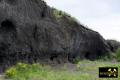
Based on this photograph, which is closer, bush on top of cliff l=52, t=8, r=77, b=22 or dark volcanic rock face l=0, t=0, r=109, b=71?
dark volcanic rock face l=0, t=0, r=109, b=71

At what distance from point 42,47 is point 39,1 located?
4805 mm

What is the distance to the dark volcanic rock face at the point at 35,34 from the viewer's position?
3044cm

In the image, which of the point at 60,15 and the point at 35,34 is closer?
the point at 35,34

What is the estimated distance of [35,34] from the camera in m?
34.9

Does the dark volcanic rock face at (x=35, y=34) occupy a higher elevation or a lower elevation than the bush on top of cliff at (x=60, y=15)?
lower

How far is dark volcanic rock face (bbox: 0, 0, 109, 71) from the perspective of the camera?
1198 inches

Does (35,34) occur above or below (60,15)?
below

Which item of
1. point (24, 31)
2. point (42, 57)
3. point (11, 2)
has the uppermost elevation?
A: point (11, 2)

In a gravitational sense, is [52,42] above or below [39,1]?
below

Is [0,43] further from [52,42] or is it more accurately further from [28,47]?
[52,42]

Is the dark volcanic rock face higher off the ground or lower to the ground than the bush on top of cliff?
lower

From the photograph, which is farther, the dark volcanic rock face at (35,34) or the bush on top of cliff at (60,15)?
the bush on top of cliff at (60,15)

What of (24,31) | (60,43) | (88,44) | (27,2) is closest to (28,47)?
(24,31)

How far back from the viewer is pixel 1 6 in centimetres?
2916
